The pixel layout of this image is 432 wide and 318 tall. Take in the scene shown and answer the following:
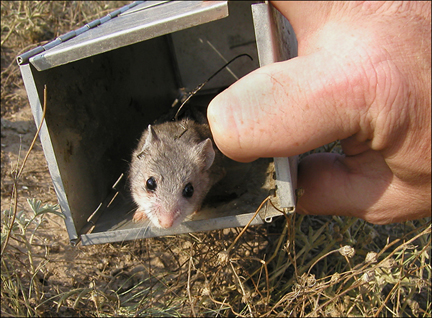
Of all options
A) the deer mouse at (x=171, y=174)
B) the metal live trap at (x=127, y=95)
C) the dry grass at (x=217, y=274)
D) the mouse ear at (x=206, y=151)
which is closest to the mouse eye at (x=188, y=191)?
the deer mouse at (x=171, y=174)

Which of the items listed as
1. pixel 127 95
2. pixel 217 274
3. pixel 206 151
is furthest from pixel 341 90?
pixel 127 95

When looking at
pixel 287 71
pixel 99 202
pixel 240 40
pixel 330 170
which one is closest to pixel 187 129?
pixel 99 202

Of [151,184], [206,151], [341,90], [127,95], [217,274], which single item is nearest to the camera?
[341,90]

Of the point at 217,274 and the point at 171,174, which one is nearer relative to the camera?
the point at 217,274

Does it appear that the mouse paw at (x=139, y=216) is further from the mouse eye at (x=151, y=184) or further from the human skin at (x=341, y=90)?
the human skin at (x=341, y=90)

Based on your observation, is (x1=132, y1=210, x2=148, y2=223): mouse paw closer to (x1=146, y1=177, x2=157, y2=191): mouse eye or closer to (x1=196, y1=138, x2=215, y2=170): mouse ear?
(x1=146, y1=177, x2=157, y2=191): mouse eye

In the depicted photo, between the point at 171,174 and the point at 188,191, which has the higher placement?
the point at 171,174

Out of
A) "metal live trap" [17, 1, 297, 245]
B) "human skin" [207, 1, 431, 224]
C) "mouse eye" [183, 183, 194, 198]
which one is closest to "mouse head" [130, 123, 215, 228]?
"mouse eye" [183, 183, 194, 198]

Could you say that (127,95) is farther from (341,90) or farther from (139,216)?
(341,90)

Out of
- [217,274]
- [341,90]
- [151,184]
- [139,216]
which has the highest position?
[341,90]
